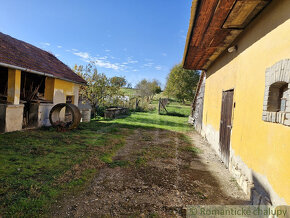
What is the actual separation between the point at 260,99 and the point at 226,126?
2.29 m

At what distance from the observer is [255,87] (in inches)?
140

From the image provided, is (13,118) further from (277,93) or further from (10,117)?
(277,93)

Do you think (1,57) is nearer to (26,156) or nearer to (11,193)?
(26,156)

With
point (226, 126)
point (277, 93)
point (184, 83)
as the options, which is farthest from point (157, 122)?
point (184, 83)

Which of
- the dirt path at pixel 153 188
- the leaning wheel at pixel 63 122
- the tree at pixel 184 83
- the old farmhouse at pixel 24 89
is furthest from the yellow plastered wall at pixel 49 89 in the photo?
the tree at pixel 184 83

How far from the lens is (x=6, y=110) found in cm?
695

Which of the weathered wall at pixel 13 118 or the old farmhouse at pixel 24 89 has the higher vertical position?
the old farmhouse at pixel 24 89

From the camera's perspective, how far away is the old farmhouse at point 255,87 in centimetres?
257

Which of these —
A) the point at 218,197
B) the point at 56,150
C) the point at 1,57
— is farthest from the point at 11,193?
the point at 1,57

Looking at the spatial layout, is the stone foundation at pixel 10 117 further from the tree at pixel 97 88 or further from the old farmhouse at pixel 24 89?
the tree at pixel 97 88

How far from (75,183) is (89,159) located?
1.43 m

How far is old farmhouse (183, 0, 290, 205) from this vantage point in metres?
2.57

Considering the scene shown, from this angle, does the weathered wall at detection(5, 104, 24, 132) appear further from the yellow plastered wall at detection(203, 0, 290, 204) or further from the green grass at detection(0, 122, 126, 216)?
the yellow plastered wall at detection(203, 0, 290, 204)


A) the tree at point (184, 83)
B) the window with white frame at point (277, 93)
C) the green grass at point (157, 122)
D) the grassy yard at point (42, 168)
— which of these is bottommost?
the grassy yard at point (42, 168)
